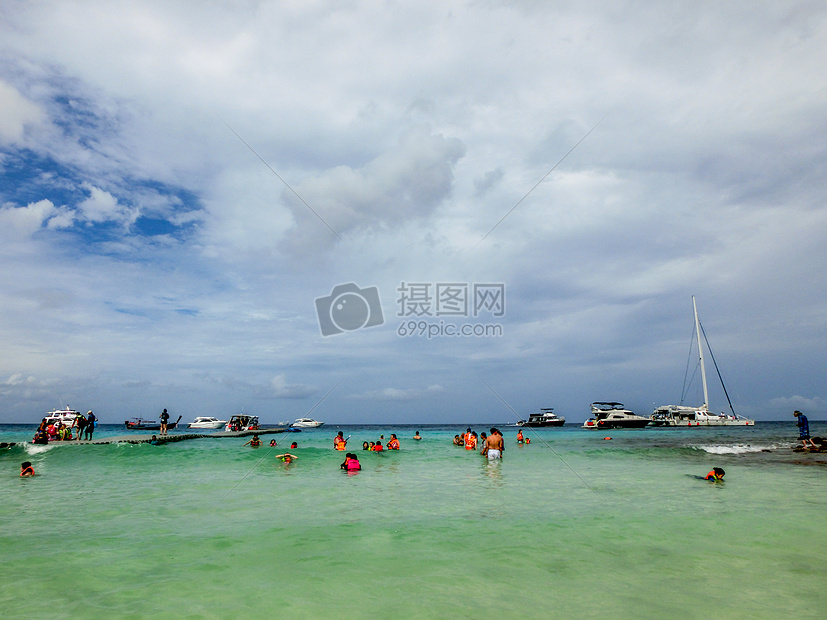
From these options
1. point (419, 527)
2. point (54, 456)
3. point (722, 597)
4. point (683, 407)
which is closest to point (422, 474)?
point (419, 527)

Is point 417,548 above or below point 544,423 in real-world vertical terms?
above

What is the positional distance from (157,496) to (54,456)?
63.9 feet

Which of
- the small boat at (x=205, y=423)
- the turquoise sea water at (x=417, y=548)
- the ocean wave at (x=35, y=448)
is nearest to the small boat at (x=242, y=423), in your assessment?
the small boat at (x=205, y=423)

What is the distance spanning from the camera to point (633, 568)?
8.07 m

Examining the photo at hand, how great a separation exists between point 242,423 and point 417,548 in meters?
66.4

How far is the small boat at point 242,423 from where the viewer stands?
6614cm

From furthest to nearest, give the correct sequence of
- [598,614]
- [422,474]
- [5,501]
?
1. [422,474]
2. [5,501]
3. [598,614]

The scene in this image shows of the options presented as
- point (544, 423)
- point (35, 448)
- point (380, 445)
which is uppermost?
point (35, 448)

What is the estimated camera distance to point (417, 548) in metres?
9.40

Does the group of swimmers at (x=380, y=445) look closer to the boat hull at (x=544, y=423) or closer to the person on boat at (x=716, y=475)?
the person on boat at (x=716, y=475)

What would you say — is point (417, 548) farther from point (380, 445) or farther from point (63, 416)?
point (63, 416)

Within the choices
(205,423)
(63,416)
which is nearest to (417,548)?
(63,416)

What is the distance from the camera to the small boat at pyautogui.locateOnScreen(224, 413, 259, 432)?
66144 millimetres

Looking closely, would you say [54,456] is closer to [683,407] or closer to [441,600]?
[441,600]
